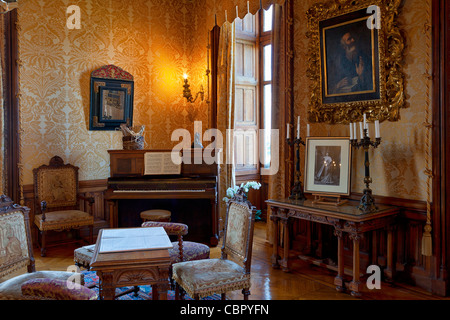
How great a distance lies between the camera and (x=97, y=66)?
19.7 feet

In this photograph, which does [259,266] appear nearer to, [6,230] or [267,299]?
[267,299]

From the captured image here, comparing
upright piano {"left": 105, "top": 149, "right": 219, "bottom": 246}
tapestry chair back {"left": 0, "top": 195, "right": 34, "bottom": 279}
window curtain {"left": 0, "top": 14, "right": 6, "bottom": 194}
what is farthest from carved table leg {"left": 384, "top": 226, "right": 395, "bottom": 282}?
window curtain {"left": 0, "top": 14, "right": 6, "bottom": 194}

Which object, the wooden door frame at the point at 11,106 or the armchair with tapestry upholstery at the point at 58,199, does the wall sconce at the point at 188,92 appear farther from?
the wooden door frame at the point at 11,106

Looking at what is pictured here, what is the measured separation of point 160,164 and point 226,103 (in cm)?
160

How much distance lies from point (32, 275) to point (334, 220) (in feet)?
9.05

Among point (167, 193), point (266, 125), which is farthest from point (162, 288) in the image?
point (266, 125)

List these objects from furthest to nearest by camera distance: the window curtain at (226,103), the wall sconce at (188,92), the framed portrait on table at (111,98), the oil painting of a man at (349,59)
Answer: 1. the wall sconce at (188,92)
2. the window curtain at (226,103)
3. the framed portrait on table at (111,98)
4. the oil painting of a man at (349,59)

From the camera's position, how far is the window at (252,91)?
7074mm

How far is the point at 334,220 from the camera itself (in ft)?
12.9

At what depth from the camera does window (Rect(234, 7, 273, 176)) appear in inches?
279

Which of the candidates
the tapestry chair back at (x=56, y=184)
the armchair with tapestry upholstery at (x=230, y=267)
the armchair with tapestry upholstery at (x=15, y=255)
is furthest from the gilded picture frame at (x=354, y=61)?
the tapestry chair back at (x=56, y=184)

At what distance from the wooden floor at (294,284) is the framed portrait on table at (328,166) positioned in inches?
36.7

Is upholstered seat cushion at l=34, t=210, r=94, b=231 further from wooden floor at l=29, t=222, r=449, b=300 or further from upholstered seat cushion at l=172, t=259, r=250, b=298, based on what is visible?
upholstered seat cushion at l=172, t=259, r=250, b=298

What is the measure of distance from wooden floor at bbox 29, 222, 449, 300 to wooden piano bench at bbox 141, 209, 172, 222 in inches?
30.7
